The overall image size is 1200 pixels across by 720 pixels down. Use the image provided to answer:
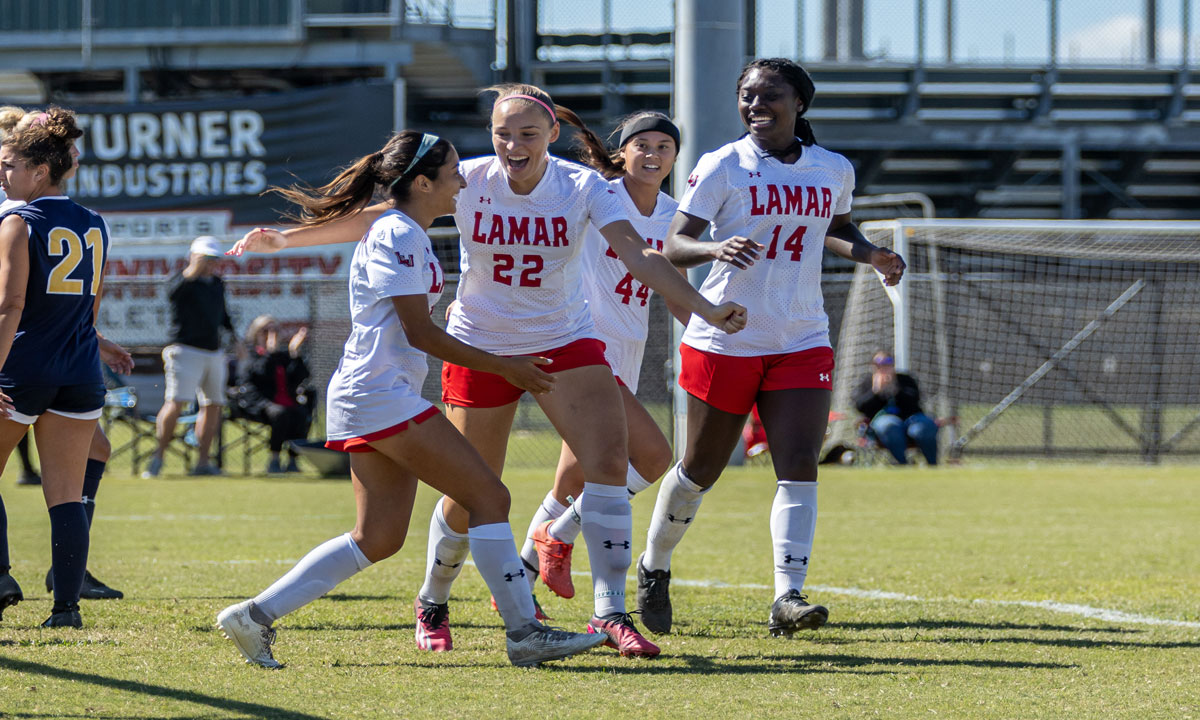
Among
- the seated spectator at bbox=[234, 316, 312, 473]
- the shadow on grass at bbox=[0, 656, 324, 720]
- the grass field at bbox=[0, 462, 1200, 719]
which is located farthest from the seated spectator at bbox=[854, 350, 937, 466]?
the shadow on grass at bbox=[0, 656, 324, 720]

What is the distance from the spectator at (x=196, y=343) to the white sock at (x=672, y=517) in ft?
27.1

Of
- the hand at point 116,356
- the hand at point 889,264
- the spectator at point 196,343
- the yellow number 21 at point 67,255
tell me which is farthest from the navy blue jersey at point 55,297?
the spectator at point 196,343

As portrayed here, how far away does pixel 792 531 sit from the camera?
16.8ft

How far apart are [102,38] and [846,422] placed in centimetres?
1562

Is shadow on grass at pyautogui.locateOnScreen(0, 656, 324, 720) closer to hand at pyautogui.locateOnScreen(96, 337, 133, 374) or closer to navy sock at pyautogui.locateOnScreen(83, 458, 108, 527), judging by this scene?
navy sock at pyautogui.locateOnScreen(83, 458, 108, 527)

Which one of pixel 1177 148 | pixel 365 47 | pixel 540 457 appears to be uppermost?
pixel 365 47

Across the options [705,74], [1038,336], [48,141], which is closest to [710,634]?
[48,141]

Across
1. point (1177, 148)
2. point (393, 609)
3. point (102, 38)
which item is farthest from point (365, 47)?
point (393, 609)

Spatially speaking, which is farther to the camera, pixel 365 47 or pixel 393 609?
pixel 365 47

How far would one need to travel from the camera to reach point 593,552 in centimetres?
487

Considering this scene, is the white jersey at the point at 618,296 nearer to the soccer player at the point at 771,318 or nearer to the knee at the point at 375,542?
the soccer player at the point at 771,318

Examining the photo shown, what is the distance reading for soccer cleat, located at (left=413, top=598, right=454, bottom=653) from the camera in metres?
4.83

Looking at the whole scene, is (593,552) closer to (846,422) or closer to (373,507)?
(373,507)

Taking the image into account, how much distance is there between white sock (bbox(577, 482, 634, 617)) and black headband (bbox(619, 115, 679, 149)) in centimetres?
165
